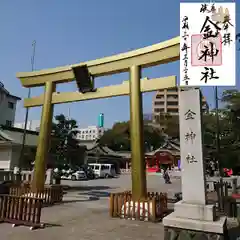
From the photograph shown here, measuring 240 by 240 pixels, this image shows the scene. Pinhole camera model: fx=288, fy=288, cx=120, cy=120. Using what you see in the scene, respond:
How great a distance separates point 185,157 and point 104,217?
5.52 metres

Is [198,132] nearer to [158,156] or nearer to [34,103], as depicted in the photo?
[34,103]

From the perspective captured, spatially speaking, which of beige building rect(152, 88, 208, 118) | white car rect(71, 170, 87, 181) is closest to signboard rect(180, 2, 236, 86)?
white car rect(71, 170, 87, 181)

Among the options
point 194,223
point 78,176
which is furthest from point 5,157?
point 194,223

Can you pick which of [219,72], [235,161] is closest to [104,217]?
[219,72]

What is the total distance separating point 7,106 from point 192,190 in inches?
1608

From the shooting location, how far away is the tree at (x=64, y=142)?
21375 millimetres

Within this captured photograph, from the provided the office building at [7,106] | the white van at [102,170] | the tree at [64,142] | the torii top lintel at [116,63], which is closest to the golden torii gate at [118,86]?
the torii top lintel at [116,63]

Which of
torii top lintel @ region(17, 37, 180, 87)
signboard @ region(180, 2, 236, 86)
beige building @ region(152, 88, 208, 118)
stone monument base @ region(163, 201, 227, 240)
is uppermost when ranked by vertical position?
beige building @ region(152, 88, 208, 118)

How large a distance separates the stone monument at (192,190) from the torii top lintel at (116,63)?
15.0 ft

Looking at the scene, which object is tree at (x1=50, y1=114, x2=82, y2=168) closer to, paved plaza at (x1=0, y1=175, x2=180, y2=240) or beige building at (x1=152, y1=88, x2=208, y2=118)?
paved plaza at (x1=0, y1=175, x2=180, y2=240)

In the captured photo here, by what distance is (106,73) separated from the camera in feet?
40.5

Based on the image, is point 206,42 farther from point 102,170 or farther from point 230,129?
point 102,170

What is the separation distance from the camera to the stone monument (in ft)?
17.6

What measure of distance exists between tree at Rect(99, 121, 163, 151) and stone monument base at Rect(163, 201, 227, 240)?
5834 centimetres
